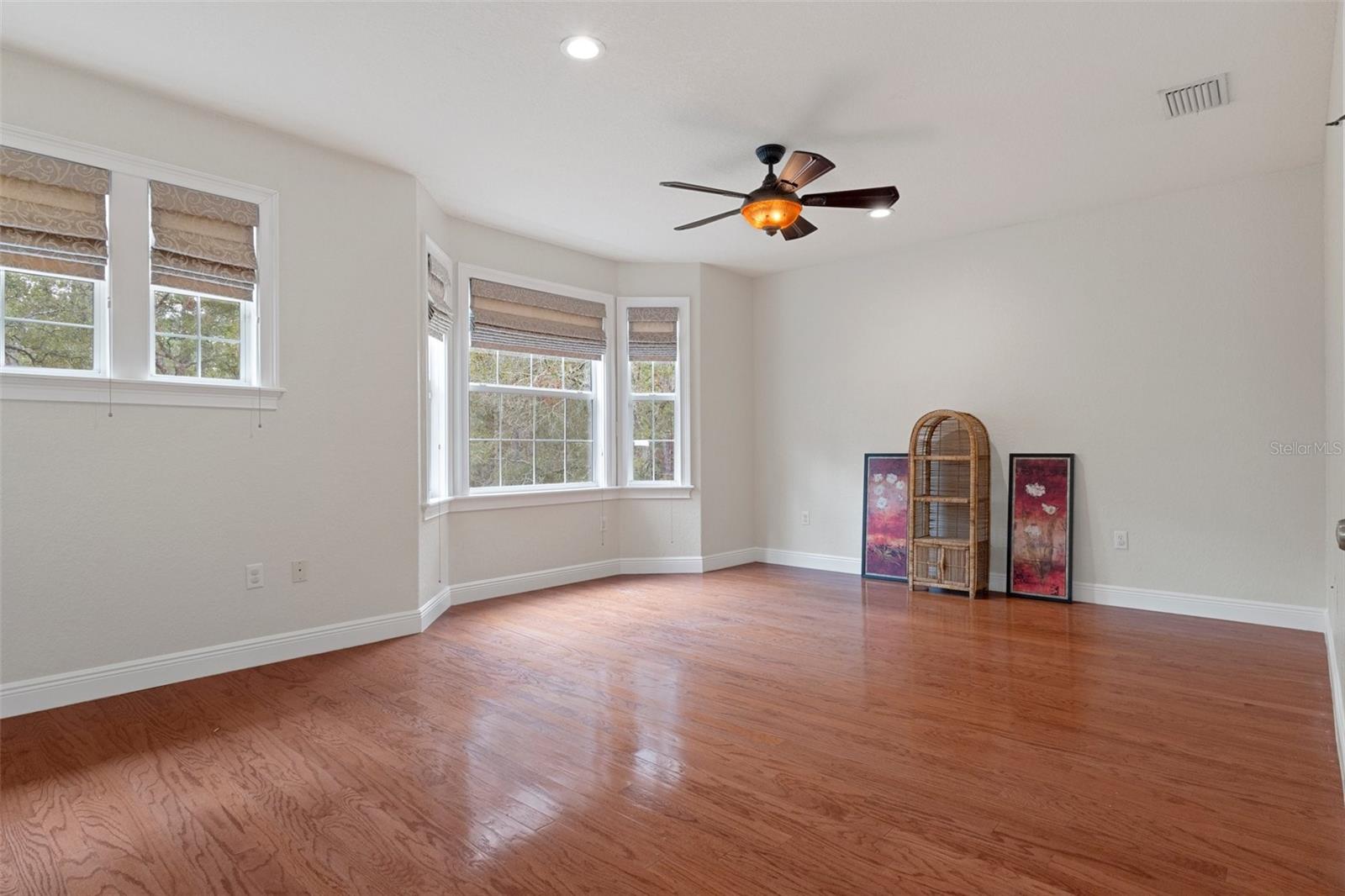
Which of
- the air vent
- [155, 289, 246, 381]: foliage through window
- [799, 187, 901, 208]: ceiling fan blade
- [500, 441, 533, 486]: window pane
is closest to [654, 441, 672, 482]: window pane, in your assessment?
[500, 441, 533, 486]: window pane

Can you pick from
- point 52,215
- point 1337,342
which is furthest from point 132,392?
point 1337,342

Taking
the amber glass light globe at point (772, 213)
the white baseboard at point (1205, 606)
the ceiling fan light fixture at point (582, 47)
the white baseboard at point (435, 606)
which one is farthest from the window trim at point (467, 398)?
the white baseboard at point (1205, 606)

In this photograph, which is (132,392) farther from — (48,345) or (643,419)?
(643,419)

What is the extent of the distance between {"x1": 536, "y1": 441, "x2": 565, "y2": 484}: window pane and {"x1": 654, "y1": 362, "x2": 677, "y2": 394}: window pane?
3.46 feet

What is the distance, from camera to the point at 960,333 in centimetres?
548

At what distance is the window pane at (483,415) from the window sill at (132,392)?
5.15 ft

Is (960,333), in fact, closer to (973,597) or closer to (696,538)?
(973,597)

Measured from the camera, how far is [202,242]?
3.38 m

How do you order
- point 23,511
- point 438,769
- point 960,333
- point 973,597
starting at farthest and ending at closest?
point 960,333, point 973,597, point 23,511, point 438,769

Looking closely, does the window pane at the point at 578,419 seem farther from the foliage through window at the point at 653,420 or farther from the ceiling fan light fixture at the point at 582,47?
the ceiling fan light fixture at the point at 582,47

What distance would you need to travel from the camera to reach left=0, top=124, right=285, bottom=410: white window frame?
9.60 feet

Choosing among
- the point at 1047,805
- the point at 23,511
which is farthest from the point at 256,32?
the point at 1047,805

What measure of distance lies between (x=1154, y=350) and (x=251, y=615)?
18.4 feet

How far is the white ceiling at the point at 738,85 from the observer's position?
266 centimetres
